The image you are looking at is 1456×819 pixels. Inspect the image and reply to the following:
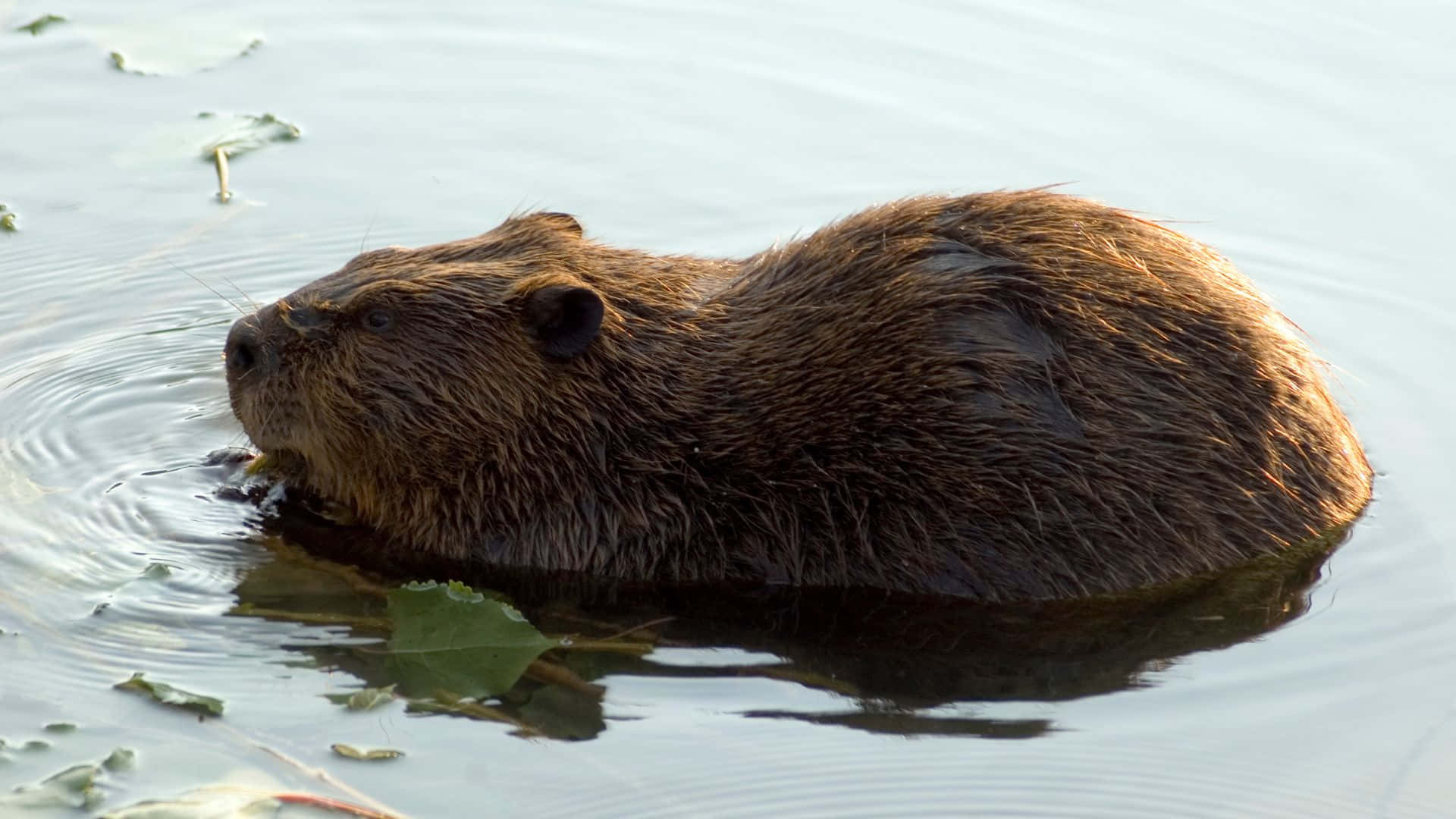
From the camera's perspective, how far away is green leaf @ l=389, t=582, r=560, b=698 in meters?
5.23

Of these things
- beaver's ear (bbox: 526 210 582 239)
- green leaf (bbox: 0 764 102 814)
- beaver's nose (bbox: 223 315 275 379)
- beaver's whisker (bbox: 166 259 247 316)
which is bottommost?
green leaf (bbox: 0 764 102 814)

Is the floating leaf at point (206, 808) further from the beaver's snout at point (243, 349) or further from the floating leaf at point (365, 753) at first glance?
the beaver's snout at point (243, 349)

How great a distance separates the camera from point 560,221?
6.35 metres

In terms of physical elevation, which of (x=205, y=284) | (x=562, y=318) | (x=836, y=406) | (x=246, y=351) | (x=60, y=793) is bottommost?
(x=60, y=793)

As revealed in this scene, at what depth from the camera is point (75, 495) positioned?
615 centimetres

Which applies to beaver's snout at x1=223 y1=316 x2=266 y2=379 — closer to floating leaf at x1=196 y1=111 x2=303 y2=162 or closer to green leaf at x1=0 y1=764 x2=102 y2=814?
green leaf at x1=0 y1=764 x2=102 y2=814

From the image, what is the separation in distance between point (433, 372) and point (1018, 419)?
1.77 m

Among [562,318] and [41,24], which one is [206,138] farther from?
[562,318]

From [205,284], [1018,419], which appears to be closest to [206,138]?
[205,284]

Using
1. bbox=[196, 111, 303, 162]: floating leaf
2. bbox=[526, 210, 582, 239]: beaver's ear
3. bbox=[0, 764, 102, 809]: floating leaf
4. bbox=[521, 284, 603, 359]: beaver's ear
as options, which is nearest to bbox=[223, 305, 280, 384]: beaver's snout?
bbox=[521, 284, 603, 359]: beaver's ear

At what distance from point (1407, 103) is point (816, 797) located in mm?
5545

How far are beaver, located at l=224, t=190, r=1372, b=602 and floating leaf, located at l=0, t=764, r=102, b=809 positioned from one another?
1.62m

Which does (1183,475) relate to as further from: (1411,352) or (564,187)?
(564,187)

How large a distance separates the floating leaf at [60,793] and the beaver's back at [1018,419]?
1.96 meters
